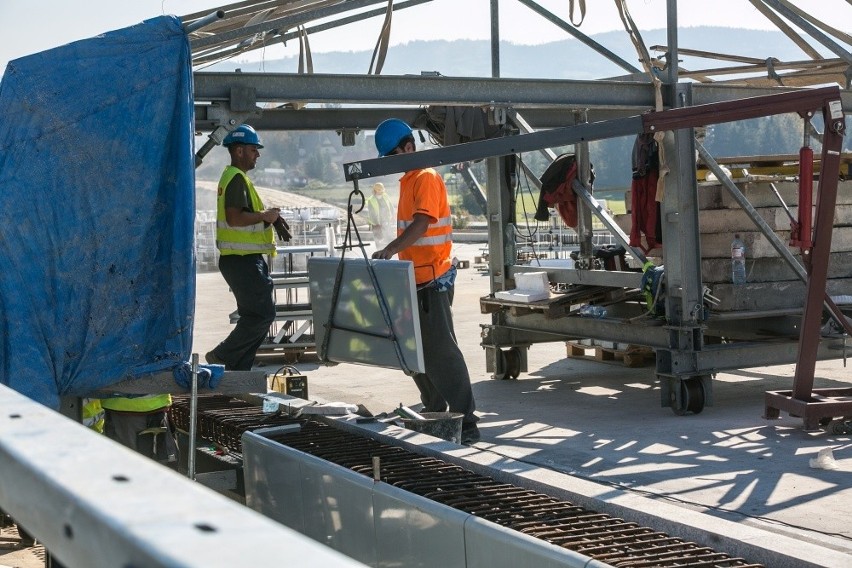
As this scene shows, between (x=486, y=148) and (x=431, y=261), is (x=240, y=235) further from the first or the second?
(x=486, y=148)

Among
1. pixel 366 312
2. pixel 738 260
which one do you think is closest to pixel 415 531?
pixel 366 312

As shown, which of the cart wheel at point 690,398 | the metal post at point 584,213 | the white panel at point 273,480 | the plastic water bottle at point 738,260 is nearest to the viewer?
the white panel at point 273,480

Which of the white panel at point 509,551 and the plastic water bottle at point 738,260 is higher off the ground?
the plastic water bottle at point 738,260

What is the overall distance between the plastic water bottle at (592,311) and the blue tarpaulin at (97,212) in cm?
491

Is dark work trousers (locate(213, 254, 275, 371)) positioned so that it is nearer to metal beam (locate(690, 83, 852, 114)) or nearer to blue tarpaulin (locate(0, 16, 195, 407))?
blue tarpaulin (locate(0, 16, 195, 407))

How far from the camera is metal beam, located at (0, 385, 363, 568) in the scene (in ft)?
4.10

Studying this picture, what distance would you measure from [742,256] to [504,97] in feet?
7.64

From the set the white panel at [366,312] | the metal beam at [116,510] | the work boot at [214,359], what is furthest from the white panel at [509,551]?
the work boot at [214,359]

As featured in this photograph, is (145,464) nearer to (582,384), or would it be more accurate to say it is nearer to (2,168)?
(2,168)

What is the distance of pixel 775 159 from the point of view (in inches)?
430

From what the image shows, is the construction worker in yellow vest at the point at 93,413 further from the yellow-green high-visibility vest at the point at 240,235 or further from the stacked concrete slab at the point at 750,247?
the stacked concrete slab at the point at 750,247

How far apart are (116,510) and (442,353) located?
666cm

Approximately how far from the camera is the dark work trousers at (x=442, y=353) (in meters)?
8.02

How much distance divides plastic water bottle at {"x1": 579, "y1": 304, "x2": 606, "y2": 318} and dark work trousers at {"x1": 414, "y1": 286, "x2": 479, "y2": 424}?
10.4 ft
